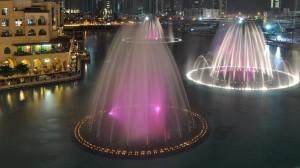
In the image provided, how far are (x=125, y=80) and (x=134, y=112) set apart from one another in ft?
40.6

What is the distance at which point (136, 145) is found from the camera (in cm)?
1805

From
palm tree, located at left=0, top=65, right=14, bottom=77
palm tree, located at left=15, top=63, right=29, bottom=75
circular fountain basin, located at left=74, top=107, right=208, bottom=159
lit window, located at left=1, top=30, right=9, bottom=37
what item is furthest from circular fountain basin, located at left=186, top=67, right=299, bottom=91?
lit window, located at left=1, top=30, right=9, bottom=37

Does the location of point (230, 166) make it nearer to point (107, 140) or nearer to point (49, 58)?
point (107, 140)

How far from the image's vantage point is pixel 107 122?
2183 cm

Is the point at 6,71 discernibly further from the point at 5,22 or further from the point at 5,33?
the point at 5,22

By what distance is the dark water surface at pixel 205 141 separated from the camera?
16.6 metres

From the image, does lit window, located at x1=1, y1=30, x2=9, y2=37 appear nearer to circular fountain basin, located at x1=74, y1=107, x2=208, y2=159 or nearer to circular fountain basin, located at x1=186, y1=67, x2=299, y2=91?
circular fountain basin, located at x1=186, y1=67, x2=299, y2=91

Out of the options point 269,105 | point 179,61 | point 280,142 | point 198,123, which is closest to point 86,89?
point 198,123

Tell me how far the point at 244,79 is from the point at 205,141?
59.4 ft

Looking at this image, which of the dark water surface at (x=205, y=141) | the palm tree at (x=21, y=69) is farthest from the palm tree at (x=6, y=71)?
the dark water surface at (x=205, y=141)

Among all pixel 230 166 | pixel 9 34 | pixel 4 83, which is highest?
pixel 9 34

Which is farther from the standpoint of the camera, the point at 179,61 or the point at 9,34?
the point at 179,61

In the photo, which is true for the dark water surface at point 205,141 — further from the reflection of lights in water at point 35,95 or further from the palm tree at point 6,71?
the palm tree at point 6,71

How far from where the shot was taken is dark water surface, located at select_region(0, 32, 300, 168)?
16641 millimetres
